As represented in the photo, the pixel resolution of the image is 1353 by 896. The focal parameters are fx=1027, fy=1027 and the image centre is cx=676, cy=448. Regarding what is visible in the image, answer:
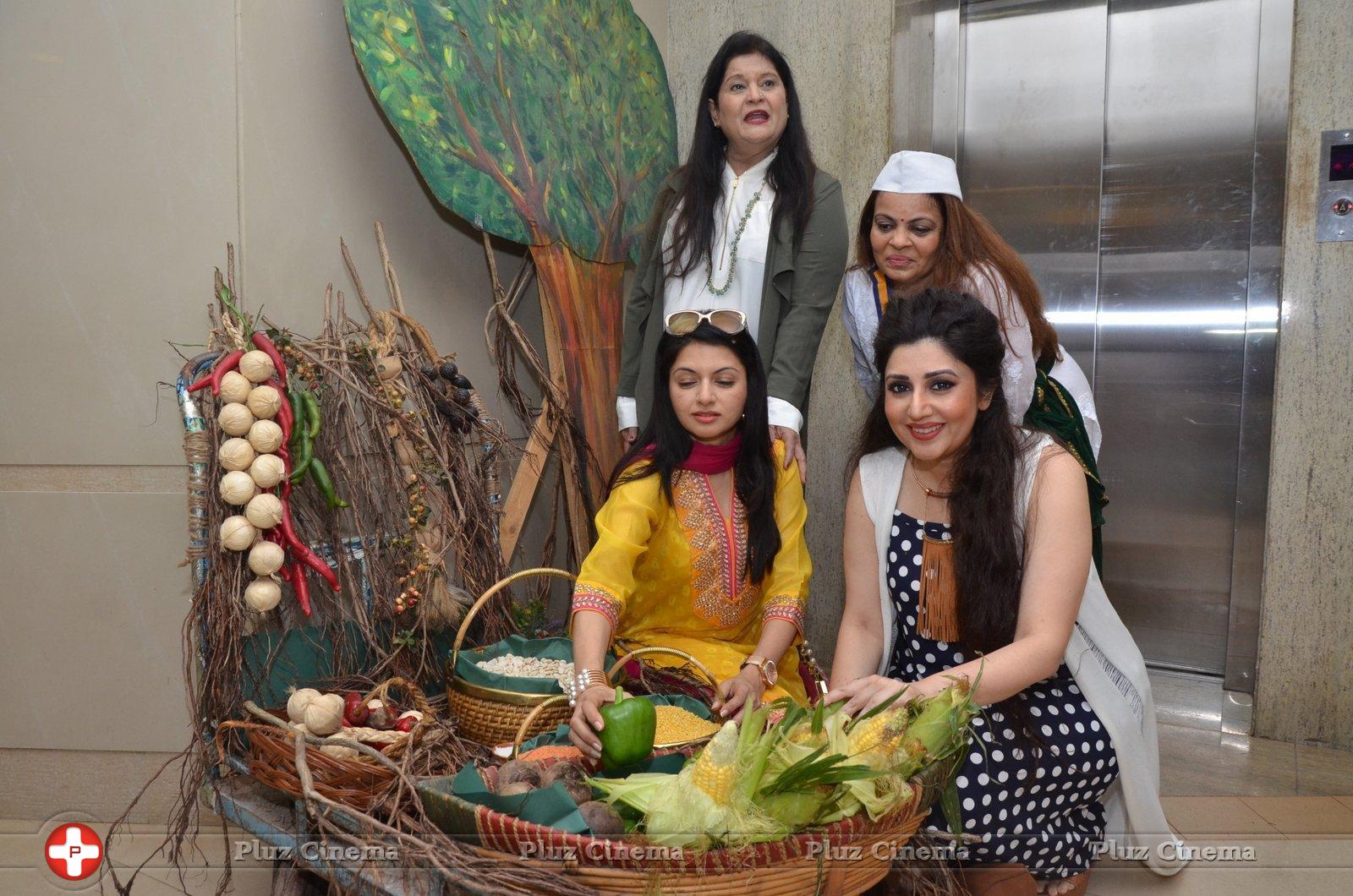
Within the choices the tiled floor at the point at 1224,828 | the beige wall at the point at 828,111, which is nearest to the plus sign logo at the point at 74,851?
the tiled floor at the point at 1224,828

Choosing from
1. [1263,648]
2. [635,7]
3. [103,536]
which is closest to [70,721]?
[103,536]

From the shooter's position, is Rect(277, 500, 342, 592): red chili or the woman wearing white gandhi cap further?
the woman wearing white gandhi cap

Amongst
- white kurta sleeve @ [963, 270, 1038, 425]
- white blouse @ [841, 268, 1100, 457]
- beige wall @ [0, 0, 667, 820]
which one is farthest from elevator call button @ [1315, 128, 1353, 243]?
beige wall @ [0, 0, 667, 820]

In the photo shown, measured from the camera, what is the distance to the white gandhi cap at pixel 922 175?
2604mm

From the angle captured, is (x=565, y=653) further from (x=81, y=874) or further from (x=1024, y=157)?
(x=1024, y=157)

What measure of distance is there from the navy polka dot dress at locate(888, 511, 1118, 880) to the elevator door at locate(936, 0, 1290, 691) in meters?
1.91

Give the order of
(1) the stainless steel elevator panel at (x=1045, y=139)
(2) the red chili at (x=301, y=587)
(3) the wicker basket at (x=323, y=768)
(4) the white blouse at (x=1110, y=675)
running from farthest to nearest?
A: (1) the stainless steel elevator panel at (x=1045, y=139), (2) the red chili at (x=301, y=587), (4) the white blouse at (x=1110, y=675), (3) the wicker basket at (x=323, y=768)

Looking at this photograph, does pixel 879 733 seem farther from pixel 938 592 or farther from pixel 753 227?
pixel 753 227

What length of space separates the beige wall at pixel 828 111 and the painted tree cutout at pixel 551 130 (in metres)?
0.30

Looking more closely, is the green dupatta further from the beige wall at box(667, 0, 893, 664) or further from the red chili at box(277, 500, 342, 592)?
the red chili at box(277, 500, 342, 592)

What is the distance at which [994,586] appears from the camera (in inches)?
84.2

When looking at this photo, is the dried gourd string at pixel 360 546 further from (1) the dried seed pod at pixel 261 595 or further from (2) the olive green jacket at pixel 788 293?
(2) the olive green jacket at pixel 788 293

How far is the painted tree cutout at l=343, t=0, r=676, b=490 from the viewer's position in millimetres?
2848

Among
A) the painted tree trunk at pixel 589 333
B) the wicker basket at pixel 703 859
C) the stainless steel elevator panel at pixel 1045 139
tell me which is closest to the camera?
the wicker basket at pixel 703 859
